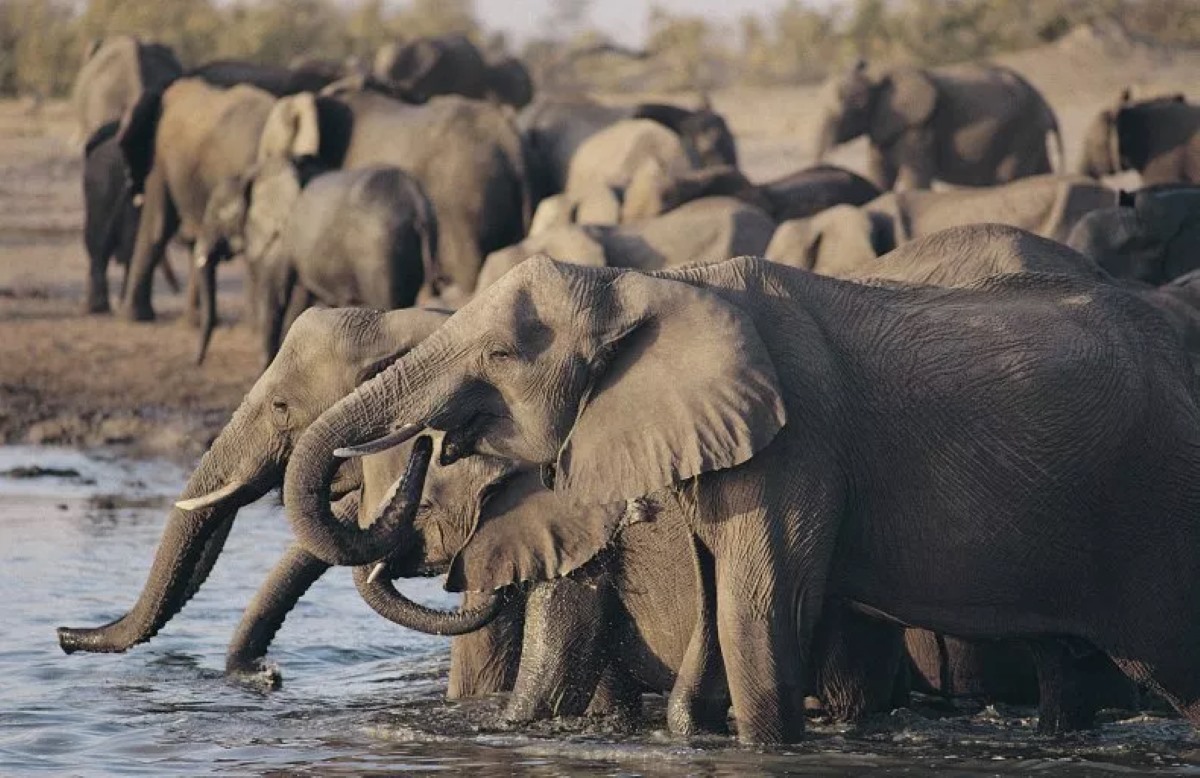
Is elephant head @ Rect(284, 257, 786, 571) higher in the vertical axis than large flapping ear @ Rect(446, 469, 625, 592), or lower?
higher

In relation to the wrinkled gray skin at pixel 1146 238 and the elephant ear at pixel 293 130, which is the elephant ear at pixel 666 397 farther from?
the elephant ear at pixel 293 130

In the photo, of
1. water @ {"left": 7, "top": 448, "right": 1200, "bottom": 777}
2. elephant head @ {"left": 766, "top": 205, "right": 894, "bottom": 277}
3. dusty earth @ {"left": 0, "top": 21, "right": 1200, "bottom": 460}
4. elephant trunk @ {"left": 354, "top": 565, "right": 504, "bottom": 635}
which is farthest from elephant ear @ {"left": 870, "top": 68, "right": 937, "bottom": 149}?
elephant trunk @ {"left": 354, "top": 565, "right": 504, "bottom": 635}

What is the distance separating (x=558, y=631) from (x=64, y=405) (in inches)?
295

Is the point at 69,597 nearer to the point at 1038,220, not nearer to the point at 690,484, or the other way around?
the point at 690,484

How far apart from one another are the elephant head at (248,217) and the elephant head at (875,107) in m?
7.23

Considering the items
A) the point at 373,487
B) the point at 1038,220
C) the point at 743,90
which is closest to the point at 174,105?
the point at 1038,220

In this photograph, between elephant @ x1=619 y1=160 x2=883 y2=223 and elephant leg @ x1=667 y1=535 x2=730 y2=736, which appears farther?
elephant @ x1=619 y1=160 x2=883 y2=223

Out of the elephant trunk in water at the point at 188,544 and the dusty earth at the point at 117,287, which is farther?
the dusty earth at the point at 117,287

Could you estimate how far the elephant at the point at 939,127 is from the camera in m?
21.9

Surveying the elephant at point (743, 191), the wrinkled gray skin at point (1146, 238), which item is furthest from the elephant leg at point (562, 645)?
the elephant at point (743, 191)

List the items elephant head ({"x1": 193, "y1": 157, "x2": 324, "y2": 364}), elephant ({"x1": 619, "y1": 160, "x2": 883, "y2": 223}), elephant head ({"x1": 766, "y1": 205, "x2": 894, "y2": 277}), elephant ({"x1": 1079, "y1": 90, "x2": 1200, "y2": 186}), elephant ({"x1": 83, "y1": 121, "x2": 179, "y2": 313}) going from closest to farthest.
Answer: elephant head ({"x1": 766, "y1": 205, "x2": 894, "y2": 277}) → elephant ({"x1": 619, "y1": 160, "x2": 883, "y2": 223}) → elephant head ({"x1": 193, "y1": 157, "x2": 324, "y2": 364}) → elephant ({"x1": 1079, "y1": 90, "x2": 1200, "y2": 186}) → elephant ({"x1": 83, "y1": 121, "x2": 179, "y2": 313})

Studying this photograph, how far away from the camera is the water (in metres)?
6.69

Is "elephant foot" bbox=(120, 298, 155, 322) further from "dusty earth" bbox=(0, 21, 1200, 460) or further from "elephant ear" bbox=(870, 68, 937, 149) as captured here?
"elephant ear" bbox=(870, 68, 937, 149)

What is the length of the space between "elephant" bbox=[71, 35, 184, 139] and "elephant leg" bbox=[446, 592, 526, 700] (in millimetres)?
14132
